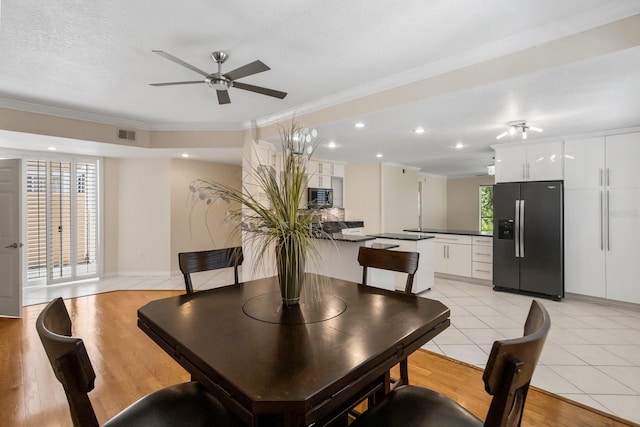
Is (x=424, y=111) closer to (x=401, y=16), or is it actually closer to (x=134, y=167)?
(x=401, y=16)

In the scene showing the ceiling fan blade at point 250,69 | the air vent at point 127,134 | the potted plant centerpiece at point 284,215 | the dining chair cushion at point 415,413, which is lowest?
the dining chair cushion at point 415,413

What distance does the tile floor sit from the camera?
215 cm

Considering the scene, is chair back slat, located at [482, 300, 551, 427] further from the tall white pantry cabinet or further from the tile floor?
the tall white pantry cabinet

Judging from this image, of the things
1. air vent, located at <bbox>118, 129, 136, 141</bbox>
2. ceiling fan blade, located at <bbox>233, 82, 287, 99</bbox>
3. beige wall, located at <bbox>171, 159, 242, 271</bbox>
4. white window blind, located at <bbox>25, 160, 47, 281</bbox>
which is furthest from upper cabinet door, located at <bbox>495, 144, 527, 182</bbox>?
white window blind, located at <bbox>25, 160, 47, 281</bbox>

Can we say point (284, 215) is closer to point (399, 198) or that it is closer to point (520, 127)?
point (520, 127)

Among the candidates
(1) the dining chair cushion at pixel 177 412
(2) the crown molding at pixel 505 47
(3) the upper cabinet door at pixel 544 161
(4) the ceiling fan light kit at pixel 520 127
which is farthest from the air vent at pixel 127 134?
(3) the upper cabinet door at pixel 544 161

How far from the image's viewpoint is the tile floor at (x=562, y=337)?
2.15 meters

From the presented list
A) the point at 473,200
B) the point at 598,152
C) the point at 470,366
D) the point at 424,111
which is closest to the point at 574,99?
the point at 424,111

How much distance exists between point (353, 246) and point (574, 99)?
101 inches

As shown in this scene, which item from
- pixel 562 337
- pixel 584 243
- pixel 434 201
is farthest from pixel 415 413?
pixel 434 201

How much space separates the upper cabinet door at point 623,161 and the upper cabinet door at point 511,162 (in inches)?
36.4

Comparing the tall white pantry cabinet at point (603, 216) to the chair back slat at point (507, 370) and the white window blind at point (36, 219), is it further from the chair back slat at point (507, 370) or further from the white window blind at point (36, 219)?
the white window blind at point (36, 219)

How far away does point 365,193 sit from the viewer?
22.1 ft

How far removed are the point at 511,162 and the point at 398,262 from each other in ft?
12.4
